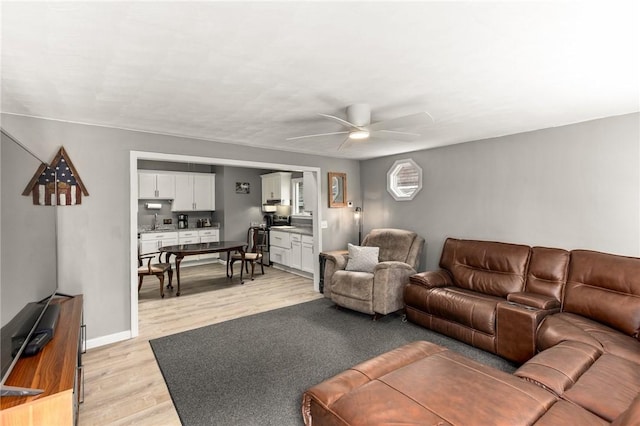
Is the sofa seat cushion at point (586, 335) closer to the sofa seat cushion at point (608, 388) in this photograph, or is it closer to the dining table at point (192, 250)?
the sofa seat cushion at point (608, 388)

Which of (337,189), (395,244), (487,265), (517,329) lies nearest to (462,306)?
(517,329)

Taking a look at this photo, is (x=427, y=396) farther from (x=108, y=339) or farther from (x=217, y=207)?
(x=217, y=207)

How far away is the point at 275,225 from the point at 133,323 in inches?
176

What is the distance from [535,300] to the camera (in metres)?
2.80

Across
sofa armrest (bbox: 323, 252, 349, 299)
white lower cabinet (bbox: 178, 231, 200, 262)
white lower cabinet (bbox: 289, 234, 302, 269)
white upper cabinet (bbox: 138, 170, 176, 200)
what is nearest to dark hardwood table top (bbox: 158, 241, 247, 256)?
white lower cabinet (bbox: 289, 234, 302, 269)

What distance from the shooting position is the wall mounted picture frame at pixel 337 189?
529 centimetres

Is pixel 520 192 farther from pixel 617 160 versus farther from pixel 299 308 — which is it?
→ pixel 299 308

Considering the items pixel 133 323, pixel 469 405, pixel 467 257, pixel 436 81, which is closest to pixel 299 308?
pixel 133 323

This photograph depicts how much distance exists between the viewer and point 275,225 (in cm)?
765

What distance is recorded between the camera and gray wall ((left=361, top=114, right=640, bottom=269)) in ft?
9.82

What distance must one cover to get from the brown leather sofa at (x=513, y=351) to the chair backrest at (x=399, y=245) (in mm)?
532

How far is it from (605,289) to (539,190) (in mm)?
1286

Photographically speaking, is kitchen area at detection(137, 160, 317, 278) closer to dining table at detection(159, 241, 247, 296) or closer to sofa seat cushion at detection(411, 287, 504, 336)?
dining table at detection(159, 241, 247, 296)

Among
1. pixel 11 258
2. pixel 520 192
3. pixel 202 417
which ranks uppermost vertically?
pixel 520 192
